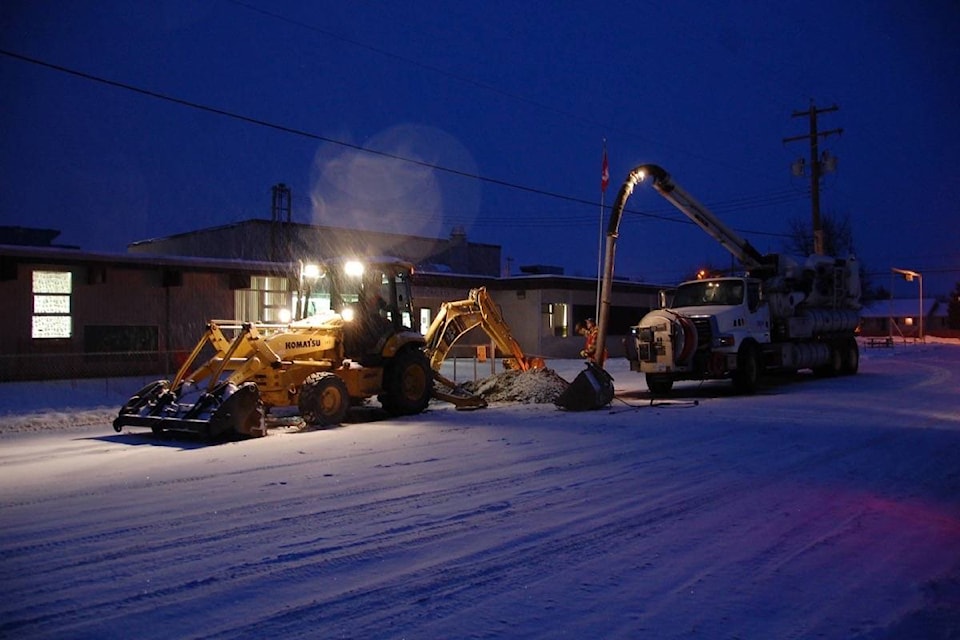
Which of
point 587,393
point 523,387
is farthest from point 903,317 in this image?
point 587,393

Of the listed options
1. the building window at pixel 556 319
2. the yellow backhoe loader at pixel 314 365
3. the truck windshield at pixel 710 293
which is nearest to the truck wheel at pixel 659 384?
the truck windshield at pixel 710 293

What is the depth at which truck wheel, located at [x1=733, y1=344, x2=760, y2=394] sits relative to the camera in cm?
2036

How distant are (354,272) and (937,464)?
402 inches

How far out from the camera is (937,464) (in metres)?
10.1

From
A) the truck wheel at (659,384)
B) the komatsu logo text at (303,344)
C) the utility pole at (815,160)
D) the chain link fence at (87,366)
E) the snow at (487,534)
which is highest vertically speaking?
the utility pole at (815,160)

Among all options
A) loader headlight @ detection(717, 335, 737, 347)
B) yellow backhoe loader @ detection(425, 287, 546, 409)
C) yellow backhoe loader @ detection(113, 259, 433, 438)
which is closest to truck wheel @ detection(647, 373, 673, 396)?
loader headlight @ detection(717, 335, 737, 347)

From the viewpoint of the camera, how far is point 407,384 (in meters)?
16.0

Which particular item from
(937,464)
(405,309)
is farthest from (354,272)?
(937,464)

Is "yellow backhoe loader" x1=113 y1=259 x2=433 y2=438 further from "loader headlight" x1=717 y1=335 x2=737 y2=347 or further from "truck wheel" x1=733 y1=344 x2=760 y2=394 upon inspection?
"truck wheel" x1=733 y1=344 x2=760 y2=394

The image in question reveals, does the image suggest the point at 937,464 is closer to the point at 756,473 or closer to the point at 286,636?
the point at 756,473

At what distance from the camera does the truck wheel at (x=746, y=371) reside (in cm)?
2036

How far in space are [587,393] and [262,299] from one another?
45.8ft

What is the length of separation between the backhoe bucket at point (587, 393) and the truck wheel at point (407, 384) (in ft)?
→ 9.30

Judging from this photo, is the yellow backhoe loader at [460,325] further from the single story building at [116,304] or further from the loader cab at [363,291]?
the loader cab at [363,291]
